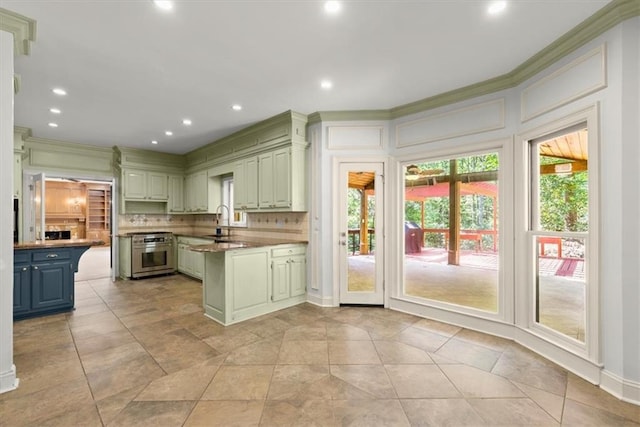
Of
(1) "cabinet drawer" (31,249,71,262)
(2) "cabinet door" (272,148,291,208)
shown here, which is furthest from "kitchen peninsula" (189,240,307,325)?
(1) "cabinet drawer" (31,249,71,262)

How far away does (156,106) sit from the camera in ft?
12.7

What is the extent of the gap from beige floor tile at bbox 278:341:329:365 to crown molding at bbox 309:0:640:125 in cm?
291

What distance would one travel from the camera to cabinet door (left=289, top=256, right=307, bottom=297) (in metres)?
4.21

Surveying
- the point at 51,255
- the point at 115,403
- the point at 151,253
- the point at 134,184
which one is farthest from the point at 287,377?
the point at 134,184

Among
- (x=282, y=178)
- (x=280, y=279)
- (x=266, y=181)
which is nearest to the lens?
(x=280, y=279)

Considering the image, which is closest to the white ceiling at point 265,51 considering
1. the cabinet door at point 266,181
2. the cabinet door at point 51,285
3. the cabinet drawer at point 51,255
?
the cabinet door at point 266,181

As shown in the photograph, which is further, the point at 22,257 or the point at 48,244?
the point at 48,244

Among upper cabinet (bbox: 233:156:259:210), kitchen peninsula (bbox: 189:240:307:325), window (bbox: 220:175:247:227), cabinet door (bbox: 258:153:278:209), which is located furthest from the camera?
window (bbox: 220:175:247:227)

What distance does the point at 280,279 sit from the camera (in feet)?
13.4

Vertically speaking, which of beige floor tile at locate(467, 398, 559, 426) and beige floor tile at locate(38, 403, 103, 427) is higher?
beige floor tile at locate(38, 403, 103, 427)

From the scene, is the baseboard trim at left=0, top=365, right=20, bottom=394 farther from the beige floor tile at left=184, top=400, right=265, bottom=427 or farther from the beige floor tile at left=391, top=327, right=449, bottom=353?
the beige floor tile at left=391, top=327, right=449, bottom=353

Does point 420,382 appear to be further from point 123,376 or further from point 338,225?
point 123,376

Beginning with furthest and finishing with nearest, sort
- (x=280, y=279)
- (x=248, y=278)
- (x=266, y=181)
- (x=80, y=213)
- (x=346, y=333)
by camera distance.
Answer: (x=80, y=213)
(x=266, y=181)
(x=280, y=279)
(x=248, y=278)
(x=346, y=333)

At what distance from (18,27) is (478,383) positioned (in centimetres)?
439
